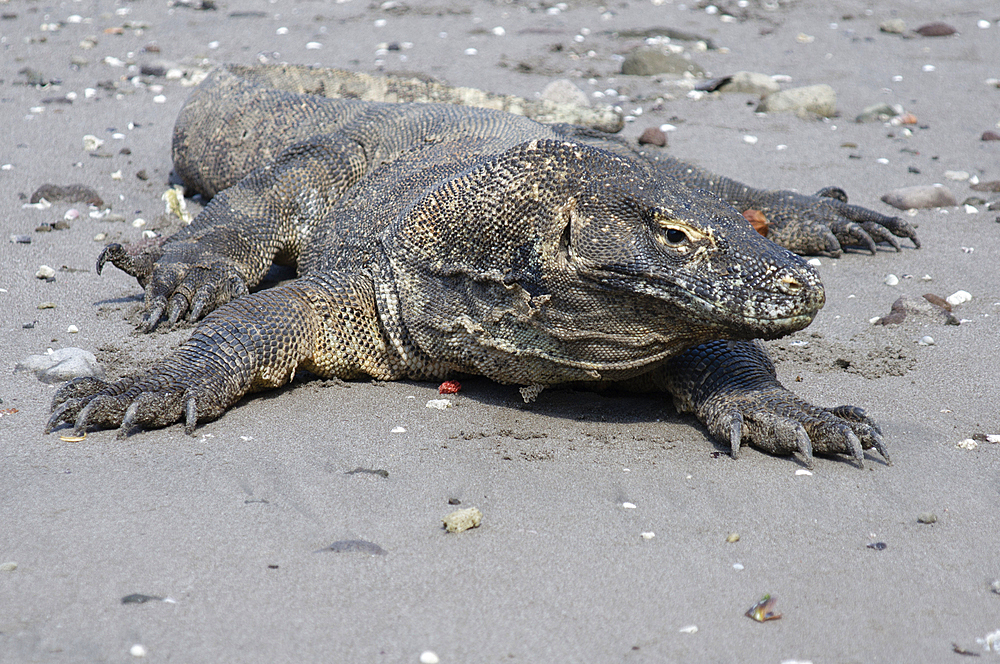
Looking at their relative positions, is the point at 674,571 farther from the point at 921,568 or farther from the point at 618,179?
the point at 618,179

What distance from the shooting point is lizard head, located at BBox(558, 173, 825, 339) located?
322 centimetres

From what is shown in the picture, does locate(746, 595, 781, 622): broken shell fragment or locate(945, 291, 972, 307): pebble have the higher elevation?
locate(746, 595, 781, 622): broken shell fragment

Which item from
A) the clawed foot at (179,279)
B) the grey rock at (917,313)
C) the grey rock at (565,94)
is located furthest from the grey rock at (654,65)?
the clawed foot at (179,279)

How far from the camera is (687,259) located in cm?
332

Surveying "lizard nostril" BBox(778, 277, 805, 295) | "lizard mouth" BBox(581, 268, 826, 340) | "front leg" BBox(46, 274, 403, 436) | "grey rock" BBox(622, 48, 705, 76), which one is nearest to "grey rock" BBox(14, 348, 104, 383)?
"front leg" BBox(46, 274, 403, 436)

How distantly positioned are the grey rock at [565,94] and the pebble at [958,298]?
4222 mm

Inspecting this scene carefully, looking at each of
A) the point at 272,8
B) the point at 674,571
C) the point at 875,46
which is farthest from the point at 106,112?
the point at 875,46

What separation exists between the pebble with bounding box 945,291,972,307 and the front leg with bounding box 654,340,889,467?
174 cm

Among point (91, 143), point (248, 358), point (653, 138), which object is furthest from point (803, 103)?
point (248, 358)

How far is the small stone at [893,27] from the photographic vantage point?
11.6 m

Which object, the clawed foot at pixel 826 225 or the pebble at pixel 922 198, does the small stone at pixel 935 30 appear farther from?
the clawed foot at pixel 826 225

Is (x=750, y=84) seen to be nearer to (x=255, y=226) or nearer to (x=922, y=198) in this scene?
(x=922, y=198)

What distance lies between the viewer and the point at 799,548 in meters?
3.00

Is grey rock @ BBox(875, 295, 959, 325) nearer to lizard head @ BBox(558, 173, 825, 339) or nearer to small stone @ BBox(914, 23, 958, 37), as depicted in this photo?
lizard head @ BBox(558, 173, 825, 339)
